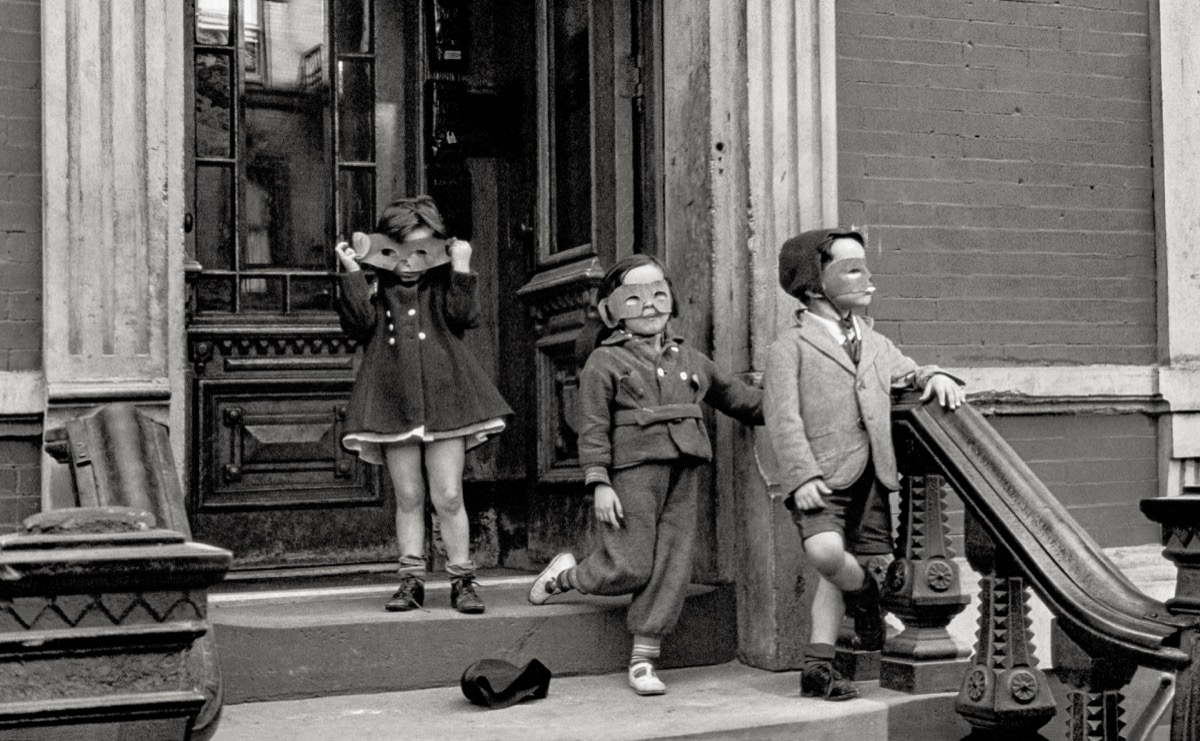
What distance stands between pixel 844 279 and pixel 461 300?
4.67ft

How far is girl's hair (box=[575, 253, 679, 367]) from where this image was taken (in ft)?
17.6

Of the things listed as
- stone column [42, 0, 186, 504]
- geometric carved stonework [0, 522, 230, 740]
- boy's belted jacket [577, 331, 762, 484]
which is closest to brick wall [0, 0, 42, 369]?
stone column [42, 0, 186, 504]

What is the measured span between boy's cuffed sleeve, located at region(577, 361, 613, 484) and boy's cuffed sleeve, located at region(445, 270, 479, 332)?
556 millimetres

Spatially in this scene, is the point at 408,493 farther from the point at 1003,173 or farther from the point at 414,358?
the point at 1003,173

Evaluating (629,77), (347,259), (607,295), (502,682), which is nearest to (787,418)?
(607,295)

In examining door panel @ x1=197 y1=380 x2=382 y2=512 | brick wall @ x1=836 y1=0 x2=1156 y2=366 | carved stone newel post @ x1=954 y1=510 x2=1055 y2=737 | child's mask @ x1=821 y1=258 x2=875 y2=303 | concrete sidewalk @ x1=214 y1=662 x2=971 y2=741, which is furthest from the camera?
door panel @ x1=197 y1=380 x2=382 y2=512

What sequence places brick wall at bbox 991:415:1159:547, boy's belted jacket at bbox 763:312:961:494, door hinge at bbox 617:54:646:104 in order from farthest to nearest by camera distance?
brick wall at bbox 991:415:1159:547 < door hinge at bbox 617:54:646:104 < boy's belted jacket at bbox 763:312:961:494

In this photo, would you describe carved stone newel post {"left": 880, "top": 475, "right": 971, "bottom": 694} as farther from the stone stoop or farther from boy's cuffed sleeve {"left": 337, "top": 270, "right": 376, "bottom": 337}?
boy's cuffed sleeve {"left": 337, "top": 270, "right": 376, "bottom": 337}

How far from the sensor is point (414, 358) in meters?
5.54

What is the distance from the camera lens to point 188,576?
2.75 m

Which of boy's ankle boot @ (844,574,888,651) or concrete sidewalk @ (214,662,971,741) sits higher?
boy's ankle boot @ (844,574,888,651)

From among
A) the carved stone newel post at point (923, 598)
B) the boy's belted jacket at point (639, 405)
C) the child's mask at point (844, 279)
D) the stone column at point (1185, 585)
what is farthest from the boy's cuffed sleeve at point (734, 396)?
the stone column at point (1185, 585)

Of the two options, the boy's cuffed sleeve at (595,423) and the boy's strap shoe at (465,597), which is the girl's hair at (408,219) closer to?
the boy's cuffed sleeve at (595,423)

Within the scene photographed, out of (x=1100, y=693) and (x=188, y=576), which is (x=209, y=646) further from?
(x=1100, y=693)
